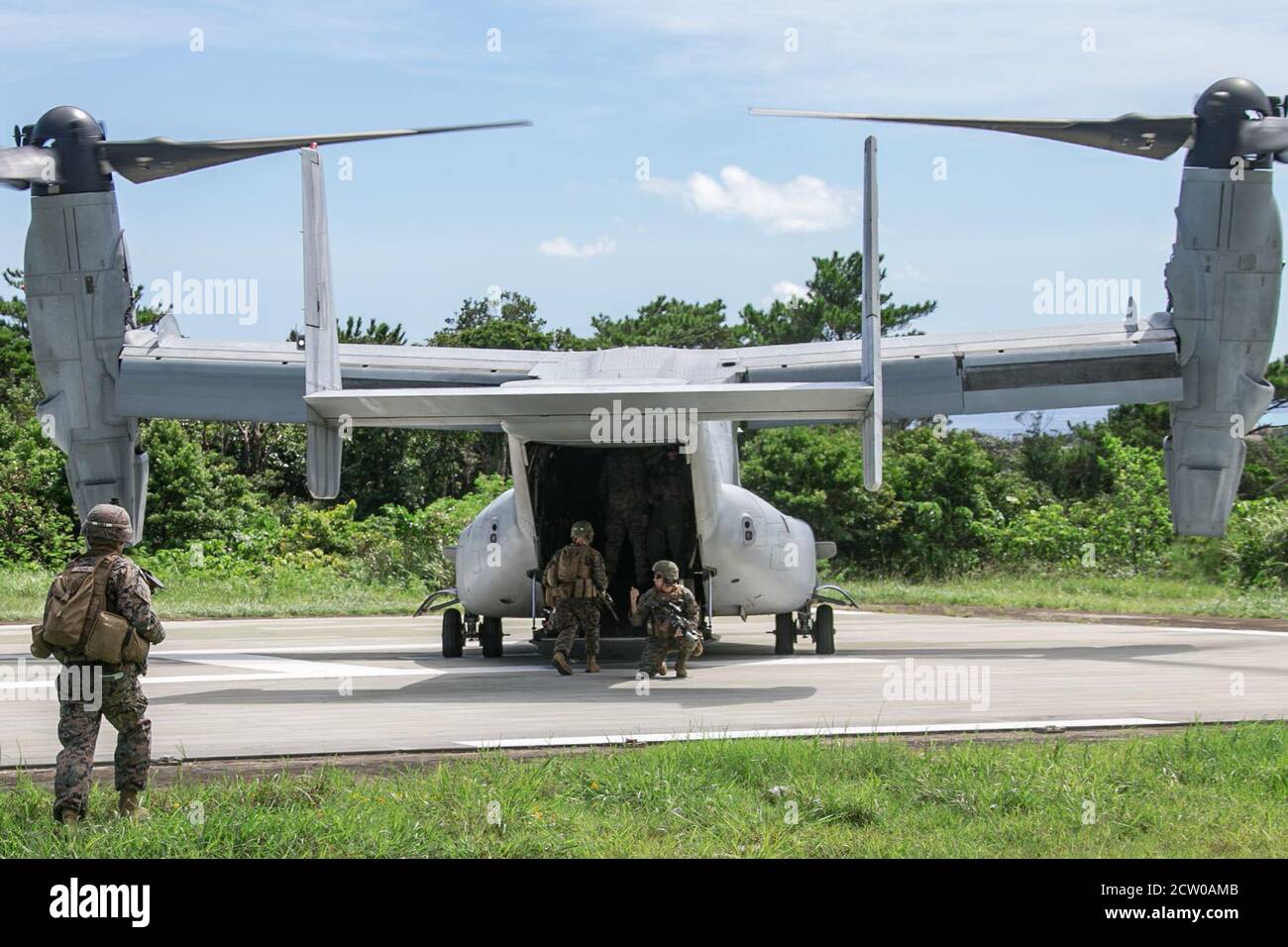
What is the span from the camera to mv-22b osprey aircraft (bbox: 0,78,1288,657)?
50.4ft

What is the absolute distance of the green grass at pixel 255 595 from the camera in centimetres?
2528

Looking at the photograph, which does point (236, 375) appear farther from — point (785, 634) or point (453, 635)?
point (785, 634)

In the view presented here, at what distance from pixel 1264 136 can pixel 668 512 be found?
25.0ft

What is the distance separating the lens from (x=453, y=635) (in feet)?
54.3

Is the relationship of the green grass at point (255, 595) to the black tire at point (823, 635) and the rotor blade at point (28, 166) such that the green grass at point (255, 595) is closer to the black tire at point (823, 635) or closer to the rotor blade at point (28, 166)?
the rotor blade at point (28, 166)

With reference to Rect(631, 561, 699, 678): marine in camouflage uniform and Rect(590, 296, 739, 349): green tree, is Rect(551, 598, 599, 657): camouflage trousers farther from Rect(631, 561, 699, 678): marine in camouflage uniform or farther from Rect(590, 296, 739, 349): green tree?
Rect(590, 296, 739, 349): green tree

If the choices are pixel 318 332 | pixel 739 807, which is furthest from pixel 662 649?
pixel 739 807

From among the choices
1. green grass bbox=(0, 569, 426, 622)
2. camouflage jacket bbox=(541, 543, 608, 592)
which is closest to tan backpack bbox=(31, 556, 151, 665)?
camouflage jacket bbox=(541, 543, 608, 592)

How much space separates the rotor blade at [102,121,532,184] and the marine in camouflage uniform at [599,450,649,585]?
175 inches

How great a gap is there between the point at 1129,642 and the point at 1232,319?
14.4 ft

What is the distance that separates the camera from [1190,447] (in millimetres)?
16719

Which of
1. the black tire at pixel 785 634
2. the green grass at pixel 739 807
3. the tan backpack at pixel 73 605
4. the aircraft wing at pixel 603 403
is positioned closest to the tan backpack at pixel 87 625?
the tan backpack at pixel 73 605

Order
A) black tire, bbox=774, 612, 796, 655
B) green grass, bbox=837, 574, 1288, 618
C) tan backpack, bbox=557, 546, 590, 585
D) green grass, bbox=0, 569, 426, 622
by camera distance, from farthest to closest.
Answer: green grass, bbox=837, 574, 1288, 618 < green grass, bbox=0, 569, 426, 622 < black tire, bbox=774, 612, 796, 655 < tan backpack, bbox=557, 546, 590, 585
